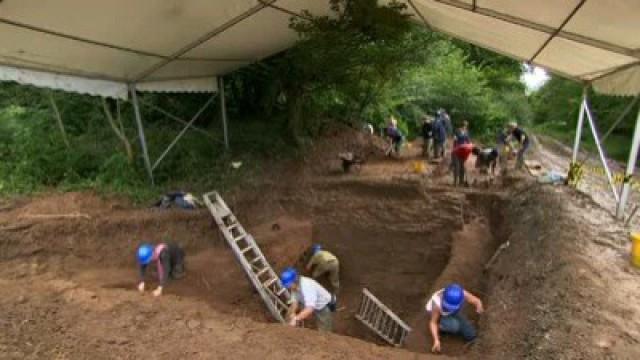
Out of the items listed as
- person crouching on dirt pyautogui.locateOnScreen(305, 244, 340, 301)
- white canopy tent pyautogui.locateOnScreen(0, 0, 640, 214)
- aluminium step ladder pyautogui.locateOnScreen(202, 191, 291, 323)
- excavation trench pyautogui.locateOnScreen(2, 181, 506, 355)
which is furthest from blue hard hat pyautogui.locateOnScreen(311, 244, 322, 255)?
white canopy tent pyautogui.locateOnScreen(0, 0, 640, 214)

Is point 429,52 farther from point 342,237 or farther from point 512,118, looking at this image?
point 512,118

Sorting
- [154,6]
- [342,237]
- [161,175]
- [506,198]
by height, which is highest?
[154,6]

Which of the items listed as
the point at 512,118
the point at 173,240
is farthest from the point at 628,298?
the point at 512,118

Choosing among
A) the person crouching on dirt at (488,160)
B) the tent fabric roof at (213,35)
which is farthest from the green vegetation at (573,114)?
the tent fabric roof at (213,35)

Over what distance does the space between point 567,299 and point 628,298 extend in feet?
2.34

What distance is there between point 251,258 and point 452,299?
16.5 ft

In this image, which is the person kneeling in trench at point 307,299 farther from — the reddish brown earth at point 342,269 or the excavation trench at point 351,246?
the excavation trench at point 351,246

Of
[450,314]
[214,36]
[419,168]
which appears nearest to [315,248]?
[450,314]

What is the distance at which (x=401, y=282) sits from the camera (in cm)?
1120

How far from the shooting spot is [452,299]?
6668 millimetres

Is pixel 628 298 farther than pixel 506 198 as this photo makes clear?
No

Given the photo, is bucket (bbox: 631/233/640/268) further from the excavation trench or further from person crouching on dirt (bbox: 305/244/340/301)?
person crouching on dirt (bbox: 305/244/340/301)

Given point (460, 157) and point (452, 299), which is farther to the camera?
point (460, 157)

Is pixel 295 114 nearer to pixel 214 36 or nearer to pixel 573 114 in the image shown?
pixel 214 36
